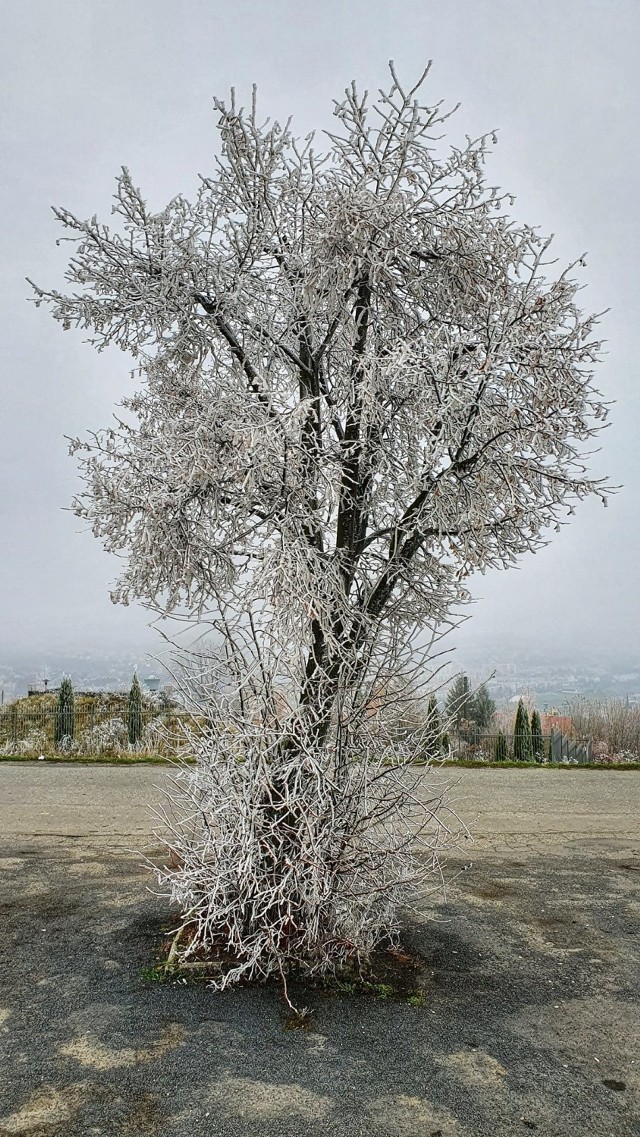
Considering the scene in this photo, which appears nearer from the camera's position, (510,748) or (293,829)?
(293,829)

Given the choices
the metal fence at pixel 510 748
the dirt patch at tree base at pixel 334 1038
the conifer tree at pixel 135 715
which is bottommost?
the dirt patch at tree base at pixel 334 1038

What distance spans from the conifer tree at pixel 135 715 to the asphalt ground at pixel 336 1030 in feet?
Result: 31.7

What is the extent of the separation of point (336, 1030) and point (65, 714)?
13.4 m

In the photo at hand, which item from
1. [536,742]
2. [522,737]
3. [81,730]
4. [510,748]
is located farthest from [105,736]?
[536,742]

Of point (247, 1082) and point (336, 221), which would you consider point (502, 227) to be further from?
point (247, 1082)

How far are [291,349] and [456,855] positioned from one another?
5.22 m

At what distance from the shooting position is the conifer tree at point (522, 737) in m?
16.7

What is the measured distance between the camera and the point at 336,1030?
12.8ft

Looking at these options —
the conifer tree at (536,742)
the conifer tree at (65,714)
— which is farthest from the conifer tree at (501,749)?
the conifer tree at (65,714)

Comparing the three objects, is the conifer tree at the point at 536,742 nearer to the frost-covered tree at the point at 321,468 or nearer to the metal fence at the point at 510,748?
the metal fence at the point at 510,748

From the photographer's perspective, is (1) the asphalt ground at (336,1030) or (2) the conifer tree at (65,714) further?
(2) the conifer tree at (65,714)

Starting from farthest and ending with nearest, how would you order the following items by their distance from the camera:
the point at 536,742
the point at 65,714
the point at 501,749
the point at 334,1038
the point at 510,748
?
the point at 536,742, the point at 510,748, the point at 501,749, the point at 65,714, the point at 334,1038

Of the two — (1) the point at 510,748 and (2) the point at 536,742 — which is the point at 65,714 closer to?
(1) the point at 510,748

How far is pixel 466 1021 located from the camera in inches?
159
